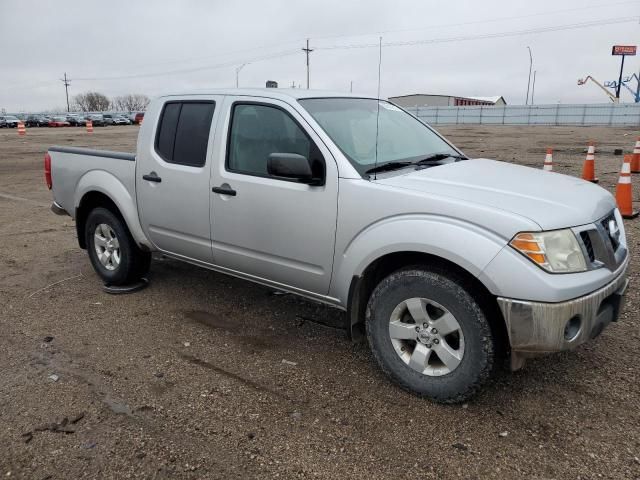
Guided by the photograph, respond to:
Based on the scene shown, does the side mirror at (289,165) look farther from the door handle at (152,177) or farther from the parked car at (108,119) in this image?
the parked car at (108,119)

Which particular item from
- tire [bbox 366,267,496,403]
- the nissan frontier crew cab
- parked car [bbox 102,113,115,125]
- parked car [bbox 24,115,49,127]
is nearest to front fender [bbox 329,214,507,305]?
the nissan frontier crew cab

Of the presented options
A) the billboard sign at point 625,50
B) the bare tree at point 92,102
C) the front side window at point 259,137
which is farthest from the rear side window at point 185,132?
the bare tree at point 92,102

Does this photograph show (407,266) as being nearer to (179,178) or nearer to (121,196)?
(179,178)

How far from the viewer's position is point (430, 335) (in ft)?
9.91

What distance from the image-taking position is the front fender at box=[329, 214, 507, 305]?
2715mm

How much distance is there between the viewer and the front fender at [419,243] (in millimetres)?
2715

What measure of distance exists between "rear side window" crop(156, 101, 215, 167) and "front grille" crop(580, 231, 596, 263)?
2686 mm

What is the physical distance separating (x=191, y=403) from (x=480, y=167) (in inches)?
97.7

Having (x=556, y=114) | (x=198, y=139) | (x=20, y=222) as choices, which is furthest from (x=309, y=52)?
(x=198, y=139)

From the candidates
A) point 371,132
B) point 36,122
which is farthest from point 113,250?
point 36,122

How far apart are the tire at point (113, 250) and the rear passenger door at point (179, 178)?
426 mm

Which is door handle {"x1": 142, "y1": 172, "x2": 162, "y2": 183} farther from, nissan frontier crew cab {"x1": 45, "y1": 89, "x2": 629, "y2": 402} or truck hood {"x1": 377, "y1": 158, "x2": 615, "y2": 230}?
truck hood {"x1": 377, "y1": 158, "x2": 615, "y2": 230}

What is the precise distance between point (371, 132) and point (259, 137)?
0.82 metres

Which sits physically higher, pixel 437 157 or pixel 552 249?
pixel 437 157
